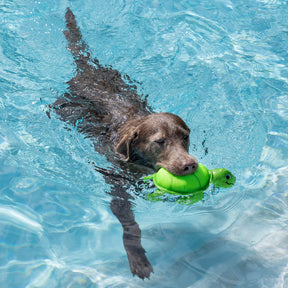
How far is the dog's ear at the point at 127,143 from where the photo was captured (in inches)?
174

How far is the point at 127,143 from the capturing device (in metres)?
4.40

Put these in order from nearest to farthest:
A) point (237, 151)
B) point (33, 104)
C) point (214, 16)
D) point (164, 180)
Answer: point (164, 180)
point (237, 151)
point (33, 104)
point (214, 16)

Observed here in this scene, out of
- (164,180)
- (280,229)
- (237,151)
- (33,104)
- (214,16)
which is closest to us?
(164,180)

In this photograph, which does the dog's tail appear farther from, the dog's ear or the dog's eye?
the dog's eye

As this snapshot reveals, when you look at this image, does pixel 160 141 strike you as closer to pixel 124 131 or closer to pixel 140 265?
pixel 124 131

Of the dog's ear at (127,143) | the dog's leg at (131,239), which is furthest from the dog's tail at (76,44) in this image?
the dog's leg at (131,239)

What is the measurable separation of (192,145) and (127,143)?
124 cm

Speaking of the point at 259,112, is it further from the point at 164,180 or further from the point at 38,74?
the point at 38,74

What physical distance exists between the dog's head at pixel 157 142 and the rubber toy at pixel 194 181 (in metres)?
0.20

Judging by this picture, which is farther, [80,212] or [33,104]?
[33,104]

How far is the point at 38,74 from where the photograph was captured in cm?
639

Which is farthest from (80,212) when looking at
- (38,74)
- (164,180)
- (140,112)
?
(38,74)

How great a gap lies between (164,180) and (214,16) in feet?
20.3

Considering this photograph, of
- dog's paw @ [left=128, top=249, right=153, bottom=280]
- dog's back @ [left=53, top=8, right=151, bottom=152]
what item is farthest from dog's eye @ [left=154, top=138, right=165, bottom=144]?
dog's paw @ [left=128, top=249, right=153, bottom=280]
